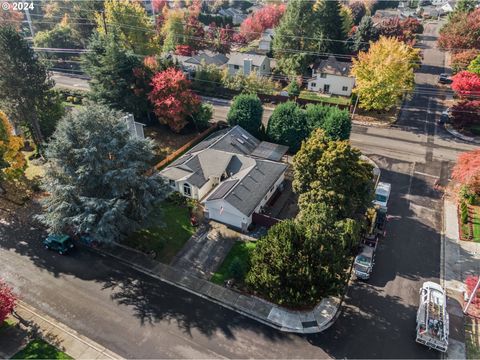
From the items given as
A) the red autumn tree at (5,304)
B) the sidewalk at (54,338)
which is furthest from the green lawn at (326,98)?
the red autumn tree at (5,304)

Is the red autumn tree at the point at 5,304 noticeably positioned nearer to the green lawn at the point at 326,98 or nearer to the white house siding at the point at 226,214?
the white house siding at the point at 226,214

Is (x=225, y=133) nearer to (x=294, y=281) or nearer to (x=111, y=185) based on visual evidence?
(x=111, y=185)

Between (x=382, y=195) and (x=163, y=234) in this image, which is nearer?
(x=163, y=234)

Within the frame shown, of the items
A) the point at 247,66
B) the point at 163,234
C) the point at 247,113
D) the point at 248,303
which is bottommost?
the point at 248,303

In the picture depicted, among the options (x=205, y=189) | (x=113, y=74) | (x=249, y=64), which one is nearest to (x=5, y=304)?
(x=205, y=189)

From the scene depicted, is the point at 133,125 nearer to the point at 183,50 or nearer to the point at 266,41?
the point at 183,50

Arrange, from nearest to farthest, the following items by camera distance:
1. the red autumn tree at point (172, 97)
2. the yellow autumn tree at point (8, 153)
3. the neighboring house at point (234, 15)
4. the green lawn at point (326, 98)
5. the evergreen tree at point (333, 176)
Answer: the evergreen tree at point (333, 176) < the yellow autumn tree at point (8, 153) < the red autumn tree at point (172, 97) < the green lawn at point (326, 98) < the neighboring house at point (234, 15)

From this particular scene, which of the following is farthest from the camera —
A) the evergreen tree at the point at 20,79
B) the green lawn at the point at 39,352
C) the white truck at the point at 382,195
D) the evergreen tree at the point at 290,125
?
the evergreen tree at the point at 290,125
